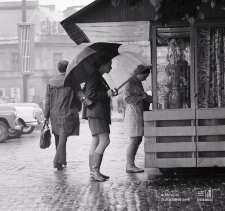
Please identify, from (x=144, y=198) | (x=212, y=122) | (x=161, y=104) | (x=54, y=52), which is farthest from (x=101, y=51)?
(x=54, y=52)

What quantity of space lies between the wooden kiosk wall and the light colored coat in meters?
0.70

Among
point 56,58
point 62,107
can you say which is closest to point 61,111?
point 62,107

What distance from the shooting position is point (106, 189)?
8.04 metres

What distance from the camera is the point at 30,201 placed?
7.28m

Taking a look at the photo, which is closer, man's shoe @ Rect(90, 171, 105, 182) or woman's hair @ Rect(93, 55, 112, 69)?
man's shoe @ Rect(90, 171, 105, 182)

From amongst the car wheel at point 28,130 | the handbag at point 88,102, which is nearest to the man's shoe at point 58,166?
the handbag at point 88,102

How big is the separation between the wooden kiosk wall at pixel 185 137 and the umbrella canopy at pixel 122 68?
631 mm

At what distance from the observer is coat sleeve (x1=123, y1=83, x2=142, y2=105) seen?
32.0 feet

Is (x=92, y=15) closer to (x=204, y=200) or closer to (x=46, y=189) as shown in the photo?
(x=46, y=189)

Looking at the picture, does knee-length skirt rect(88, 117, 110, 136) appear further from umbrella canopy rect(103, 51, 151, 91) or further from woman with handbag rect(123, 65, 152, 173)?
woman with handbag rect(123, 65, 152, 173)

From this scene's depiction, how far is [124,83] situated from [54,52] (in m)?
55.8

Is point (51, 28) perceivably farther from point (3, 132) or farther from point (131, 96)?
point (131, 96)

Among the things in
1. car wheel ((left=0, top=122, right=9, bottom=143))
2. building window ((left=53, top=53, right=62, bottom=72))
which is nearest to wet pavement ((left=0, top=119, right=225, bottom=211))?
car wheel ((left=0, top=122, right=9, bottom=143))

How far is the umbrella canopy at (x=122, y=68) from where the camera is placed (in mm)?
9128
